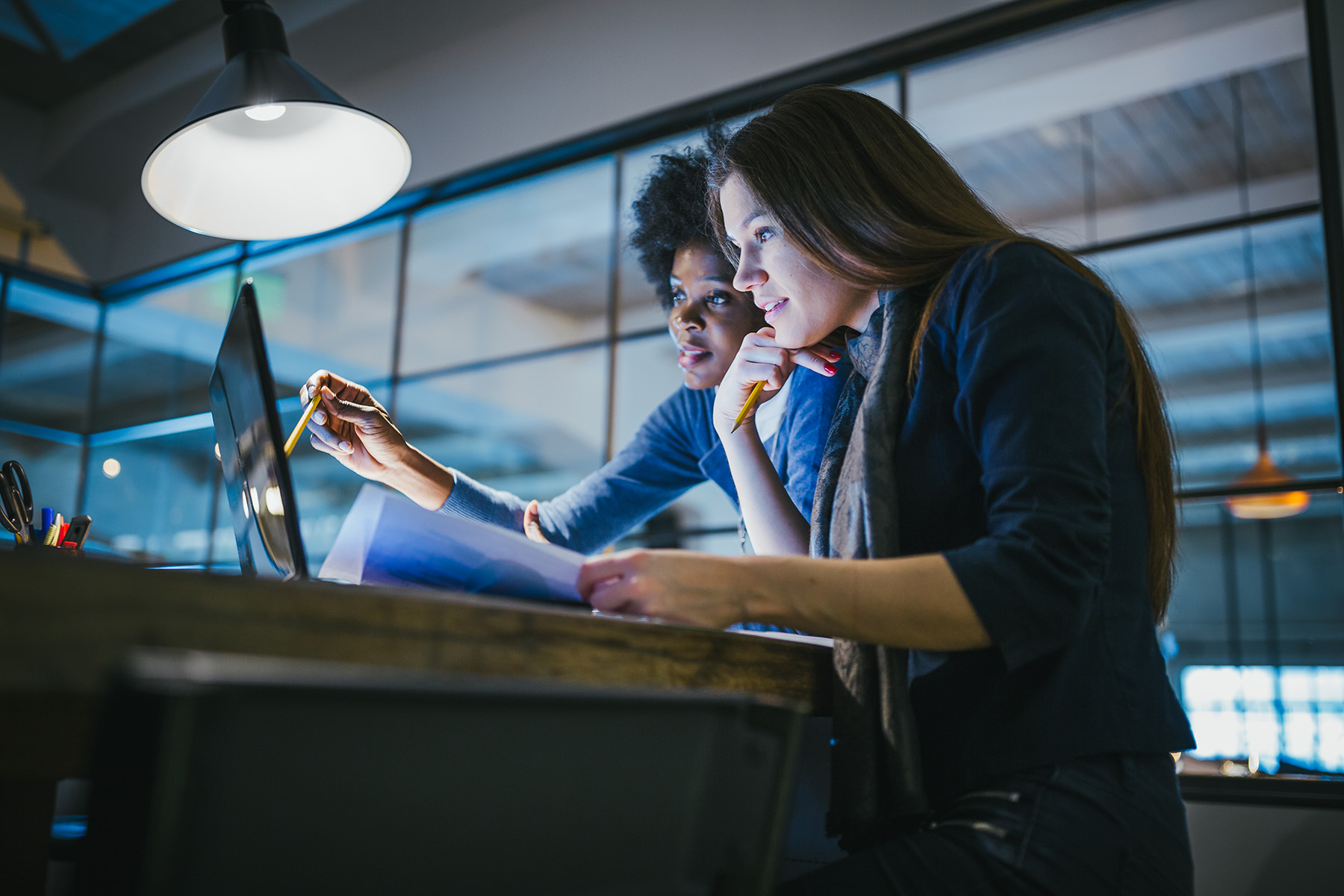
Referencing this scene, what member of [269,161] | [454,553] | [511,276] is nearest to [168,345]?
[511,276]

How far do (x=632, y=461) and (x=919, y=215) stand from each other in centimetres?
93

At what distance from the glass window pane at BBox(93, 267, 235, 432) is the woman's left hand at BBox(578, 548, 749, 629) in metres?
5.01

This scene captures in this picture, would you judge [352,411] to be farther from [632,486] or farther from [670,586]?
[670,586]

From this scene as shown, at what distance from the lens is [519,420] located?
10.3m

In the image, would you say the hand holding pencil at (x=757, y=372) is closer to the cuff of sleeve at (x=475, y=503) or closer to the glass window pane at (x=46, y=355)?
the cuff of sleeve at (x=475, y=503)

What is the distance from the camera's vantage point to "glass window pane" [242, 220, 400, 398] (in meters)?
7.14

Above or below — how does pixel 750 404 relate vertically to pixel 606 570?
above

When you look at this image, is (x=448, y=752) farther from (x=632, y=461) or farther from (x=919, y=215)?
(x=632, y=461)

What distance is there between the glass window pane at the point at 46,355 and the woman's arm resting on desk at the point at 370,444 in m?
5.08

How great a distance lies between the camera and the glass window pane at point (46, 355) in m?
5.93

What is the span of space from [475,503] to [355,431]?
231 mm

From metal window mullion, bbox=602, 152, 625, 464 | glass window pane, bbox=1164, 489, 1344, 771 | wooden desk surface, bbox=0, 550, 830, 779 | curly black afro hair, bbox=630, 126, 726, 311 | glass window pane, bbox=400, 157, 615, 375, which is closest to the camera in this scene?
wooden desk surface, bbox=0, 550, 830, 779

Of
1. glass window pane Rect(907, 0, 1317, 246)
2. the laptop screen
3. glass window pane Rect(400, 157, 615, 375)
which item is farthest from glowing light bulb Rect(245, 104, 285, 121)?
glass window pane Rect(400, 157, 615, 375)

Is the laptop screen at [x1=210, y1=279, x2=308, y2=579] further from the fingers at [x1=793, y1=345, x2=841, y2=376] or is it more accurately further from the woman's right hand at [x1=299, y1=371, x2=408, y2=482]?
the fingers at [x1=793, y1=345, x2=841, y2=376]
